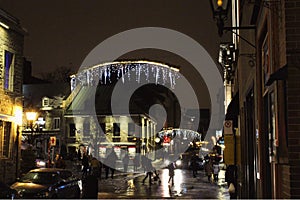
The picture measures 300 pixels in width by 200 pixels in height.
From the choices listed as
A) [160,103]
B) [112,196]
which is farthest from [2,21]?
[160,103]

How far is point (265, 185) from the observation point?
28.5ft

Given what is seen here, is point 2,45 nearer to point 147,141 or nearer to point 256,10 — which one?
point 256,10

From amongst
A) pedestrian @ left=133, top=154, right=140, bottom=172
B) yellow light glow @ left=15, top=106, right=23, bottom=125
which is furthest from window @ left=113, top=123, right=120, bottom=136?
yellow light glow @ left=15, top=106, right=23, bottom=125

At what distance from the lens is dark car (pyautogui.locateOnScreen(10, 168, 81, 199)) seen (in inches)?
603

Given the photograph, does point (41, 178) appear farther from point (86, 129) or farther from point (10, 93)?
point (86, 129)

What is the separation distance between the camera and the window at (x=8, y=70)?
2289 centimetres

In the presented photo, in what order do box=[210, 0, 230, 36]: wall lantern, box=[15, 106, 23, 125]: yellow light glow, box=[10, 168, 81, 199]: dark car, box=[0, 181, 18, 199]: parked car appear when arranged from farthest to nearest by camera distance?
box=[15, 106, 23, 125]: yellow light glow, box=[10, 168, 81, 199]: dark car, box=[0, 181, 18, 199]: parked car, box=[210, 0, 230, 36]: wall lantern

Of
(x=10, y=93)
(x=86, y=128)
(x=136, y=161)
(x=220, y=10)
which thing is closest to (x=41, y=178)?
(x=10, y=93)

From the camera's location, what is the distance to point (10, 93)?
2305 centimetres

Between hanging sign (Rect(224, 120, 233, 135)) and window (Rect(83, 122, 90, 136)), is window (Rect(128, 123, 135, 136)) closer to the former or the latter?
window (Rect(83, 122, 90, 136))

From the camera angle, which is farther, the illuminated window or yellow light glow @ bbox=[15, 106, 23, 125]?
the illuminated window

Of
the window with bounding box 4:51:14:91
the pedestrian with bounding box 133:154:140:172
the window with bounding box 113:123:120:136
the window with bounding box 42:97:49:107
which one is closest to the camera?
the window with bounding box 4:51:14:91

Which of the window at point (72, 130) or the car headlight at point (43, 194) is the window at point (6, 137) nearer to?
the car headlight at point (43, 194)

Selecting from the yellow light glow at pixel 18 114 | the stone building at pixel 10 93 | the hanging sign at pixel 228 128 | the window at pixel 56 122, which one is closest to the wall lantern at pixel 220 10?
the hanging sign at pixel 228 128
